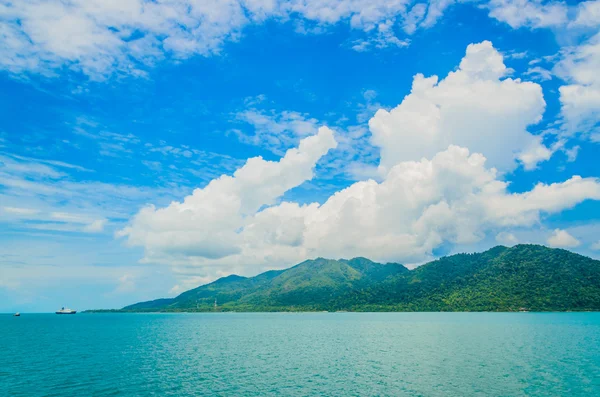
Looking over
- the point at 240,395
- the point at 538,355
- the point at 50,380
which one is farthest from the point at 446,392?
the point at 50,380

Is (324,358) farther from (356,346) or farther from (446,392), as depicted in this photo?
(446,392)

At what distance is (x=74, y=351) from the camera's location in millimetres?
106750

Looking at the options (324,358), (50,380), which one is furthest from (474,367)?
(50,380)

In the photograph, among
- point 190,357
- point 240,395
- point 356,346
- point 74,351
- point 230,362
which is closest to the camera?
point 240,395

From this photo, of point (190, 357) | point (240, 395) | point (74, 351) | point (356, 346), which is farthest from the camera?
point (356, 346)

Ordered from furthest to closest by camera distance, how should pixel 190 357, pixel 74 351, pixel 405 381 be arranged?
pixel 74 351
pixel 190 357
pixel 405 381

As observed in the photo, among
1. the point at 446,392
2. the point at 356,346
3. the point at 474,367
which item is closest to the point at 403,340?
the point at 356,346

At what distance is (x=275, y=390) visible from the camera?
59.1 m

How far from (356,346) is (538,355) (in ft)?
154

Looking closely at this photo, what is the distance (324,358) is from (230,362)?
73.4 feet

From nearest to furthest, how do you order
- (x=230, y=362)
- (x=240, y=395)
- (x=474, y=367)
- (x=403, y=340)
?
(x=240, y=395), (x=474, y=367), (x=230, y=362), (x=403, y=340)

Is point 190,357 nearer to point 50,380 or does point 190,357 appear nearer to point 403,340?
point 50,380

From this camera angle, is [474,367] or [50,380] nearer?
[50,380]

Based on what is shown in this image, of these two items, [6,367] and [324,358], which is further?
[324,358]
